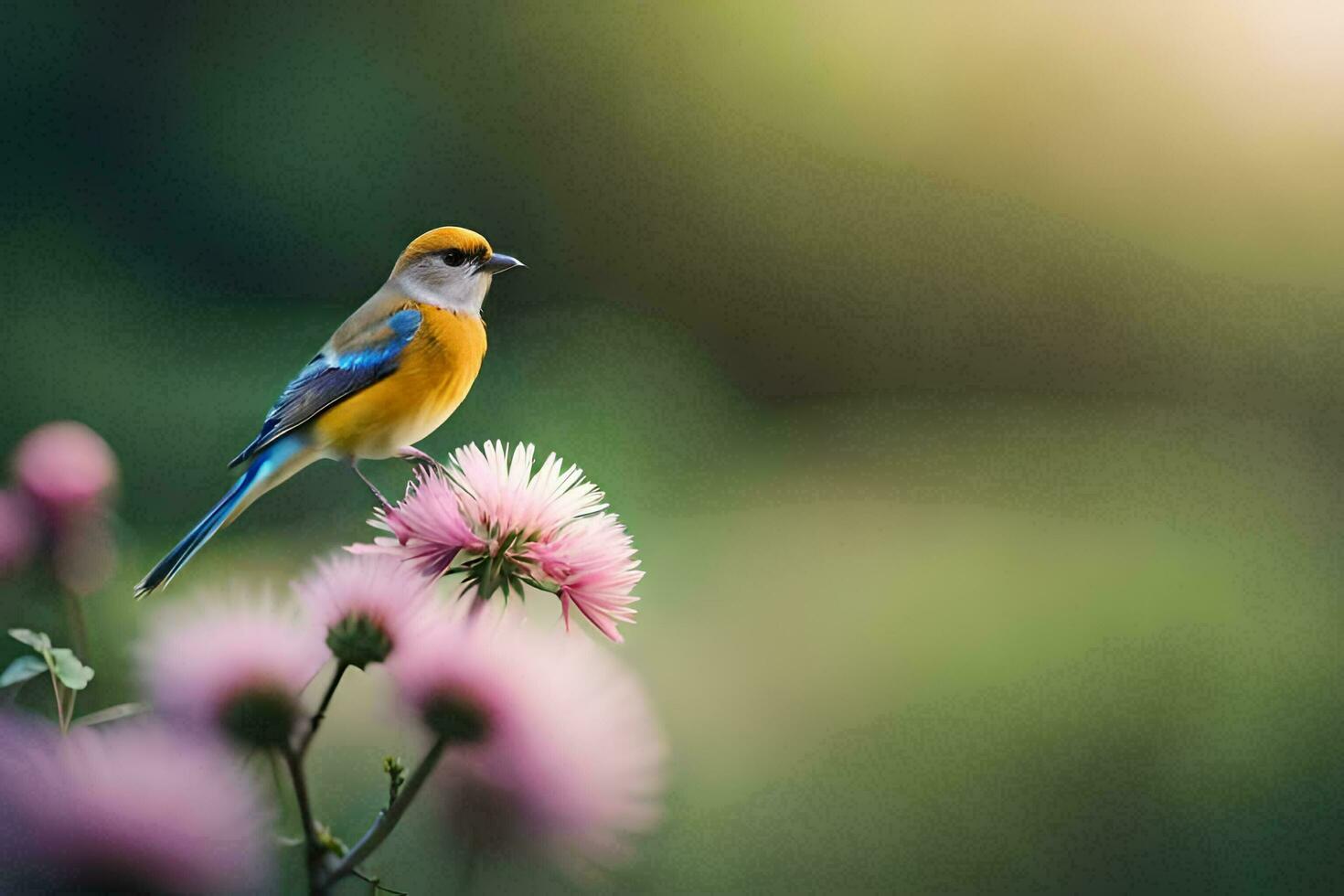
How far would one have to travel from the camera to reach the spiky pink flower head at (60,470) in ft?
2.17

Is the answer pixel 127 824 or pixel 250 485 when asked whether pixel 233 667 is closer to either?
pixel 127 824

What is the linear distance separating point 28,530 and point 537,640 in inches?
14.3

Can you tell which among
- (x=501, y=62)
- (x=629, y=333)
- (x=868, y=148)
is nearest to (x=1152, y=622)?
(x=629, y=333)

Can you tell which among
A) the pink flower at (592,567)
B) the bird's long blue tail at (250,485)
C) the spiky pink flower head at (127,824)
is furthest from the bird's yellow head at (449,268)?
the spiky pink flower head at (127,824)

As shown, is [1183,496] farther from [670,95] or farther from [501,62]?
[501,62]

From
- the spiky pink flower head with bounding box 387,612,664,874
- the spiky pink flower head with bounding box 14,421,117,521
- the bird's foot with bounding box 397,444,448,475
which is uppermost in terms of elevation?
the bird's foot with bounding box 397,444,448,475

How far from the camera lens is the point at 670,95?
2.80 meters

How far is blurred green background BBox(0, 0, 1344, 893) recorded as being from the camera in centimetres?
161

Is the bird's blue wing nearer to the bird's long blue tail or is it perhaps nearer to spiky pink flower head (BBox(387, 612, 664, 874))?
the bird's long blue tail

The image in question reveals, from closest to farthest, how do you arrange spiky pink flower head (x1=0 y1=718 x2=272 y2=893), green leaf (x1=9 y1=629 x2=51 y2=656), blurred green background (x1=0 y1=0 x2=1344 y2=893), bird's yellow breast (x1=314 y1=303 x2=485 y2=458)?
1. spiky pink flower head (x1=0 y1=718 x2=272 y2=893)
2. green leaf (x1=9 y1=629 x2=51 y2=656)
3. bird's yellow breast (x1=314 y1=303 x2=485 y2=458)
4. blurred green background (x1=0 y1=0 x2=1344 y2=893)

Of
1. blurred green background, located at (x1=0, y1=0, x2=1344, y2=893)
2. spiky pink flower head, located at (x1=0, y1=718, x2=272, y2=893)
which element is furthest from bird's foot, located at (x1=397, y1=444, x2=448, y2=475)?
blurred green background, located at (x1=0, y1=0, x2=1344, y2=893)

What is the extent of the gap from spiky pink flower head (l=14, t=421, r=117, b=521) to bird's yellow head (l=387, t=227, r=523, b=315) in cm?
20

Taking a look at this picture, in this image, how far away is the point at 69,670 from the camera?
331 millimetres

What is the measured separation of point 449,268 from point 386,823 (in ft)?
1.18
